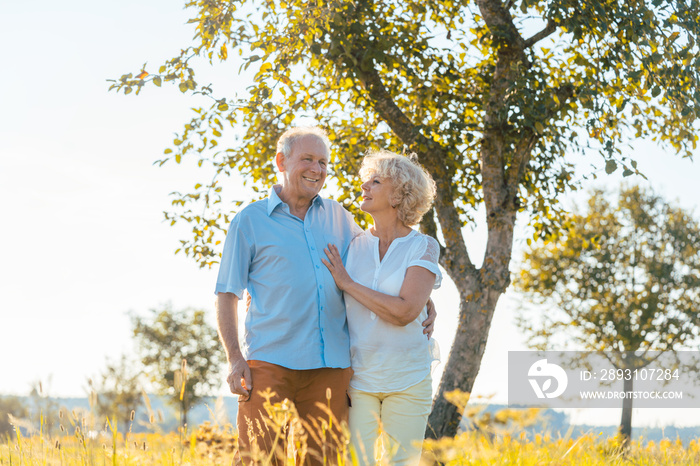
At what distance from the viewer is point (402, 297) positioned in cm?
400

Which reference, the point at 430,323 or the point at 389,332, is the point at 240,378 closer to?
the point at 389,332

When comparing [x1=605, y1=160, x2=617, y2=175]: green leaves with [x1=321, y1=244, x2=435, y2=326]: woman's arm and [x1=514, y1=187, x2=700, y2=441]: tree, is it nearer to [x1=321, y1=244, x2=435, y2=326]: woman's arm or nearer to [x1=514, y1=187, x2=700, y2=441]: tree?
[x1=321, y1=244, x2=435, y2=326]: woman's arm

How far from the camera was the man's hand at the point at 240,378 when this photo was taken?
4012 millimetres

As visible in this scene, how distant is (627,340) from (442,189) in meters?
16.5

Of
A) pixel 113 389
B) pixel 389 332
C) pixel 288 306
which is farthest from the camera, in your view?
pixel 288 306

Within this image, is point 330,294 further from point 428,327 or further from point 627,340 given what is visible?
point 627,340

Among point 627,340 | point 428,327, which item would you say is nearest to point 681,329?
point 627,340

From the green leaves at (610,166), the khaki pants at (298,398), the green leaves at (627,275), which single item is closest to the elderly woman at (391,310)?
the khaki pants at (298,398)

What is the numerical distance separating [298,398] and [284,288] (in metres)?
0.71

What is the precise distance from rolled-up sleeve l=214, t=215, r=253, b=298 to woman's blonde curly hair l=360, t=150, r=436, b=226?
37.5 inches

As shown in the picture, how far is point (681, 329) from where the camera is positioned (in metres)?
22.9

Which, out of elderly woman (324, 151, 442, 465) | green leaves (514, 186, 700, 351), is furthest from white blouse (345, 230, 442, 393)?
green leaves (514, 186, 700, 351)

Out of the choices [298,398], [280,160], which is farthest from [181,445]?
[280,160]

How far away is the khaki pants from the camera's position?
3.99 meters
